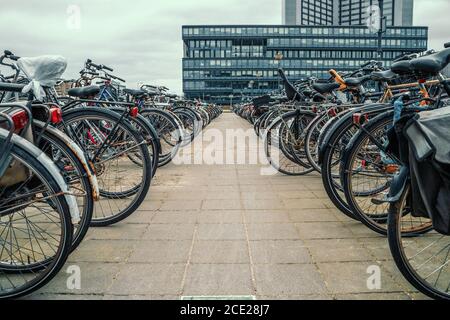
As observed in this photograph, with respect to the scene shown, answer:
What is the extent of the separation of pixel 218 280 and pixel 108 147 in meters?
1.94

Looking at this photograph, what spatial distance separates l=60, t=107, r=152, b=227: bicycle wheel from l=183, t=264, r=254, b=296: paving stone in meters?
1.24

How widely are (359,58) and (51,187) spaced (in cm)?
11046

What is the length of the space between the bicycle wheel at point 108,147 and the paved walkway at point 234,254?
0.19m

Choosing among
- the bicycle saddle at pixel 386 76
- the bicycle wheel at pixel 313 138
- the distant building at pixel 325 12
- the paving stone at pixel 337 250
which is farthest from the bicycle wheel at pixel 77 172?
the distant building at pixel 325 12

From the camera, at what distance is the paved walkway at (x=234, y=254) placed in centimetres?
251

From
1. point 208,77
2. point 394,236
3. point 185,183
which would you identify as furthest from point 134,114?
point 208,77

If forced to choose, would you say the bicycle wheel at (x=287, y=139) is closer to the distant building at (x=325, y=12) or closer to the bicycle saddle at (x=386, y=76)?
the bicycle saddle at (x=386, y=76)

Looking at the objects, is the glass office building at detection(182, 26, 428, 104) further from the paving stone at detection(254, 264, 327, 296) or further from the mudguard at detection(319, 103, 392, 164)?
the paving stone at detection(254, 264, 327, 296)

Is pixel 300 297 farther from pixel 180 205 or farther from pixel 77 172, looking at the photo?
pixel 180 205

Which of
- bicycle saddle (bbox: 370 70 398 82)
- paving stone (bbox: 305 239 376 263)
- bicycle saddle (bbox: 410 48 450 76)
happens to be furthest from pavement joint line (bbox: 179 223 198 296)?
bicycle saddle (bbox: 370 70 398 82)

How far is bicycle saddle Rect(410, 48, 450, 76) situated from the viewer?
2541mm

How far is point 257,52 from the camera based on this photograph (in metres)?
106

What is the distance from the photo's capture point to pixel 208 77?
105312 mm

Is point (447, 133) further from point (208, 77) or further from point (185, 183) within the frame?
point (208, 77)
